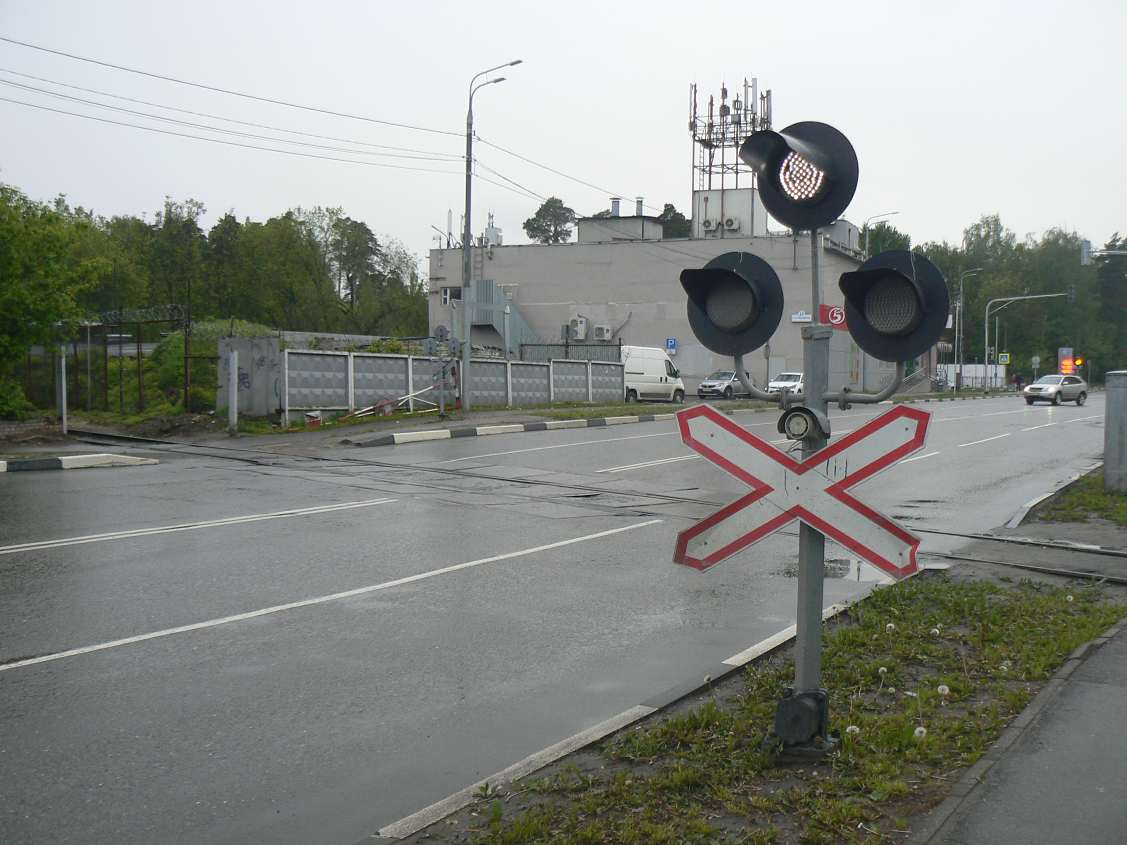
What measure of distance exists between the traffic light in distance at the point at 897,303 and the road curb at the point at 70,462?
16012 millimetres

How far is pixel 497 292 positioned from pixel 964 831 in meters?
57.7

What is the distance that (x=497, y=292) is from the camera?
198ft

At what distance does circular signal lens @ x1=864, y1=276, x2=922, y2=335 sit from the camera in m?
4.18

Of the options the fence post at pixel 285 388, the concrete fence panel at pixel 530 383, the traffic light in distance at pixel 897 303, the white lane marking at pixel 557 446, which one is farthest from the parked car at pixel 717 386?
the traffic light in distance at pixel 897 303

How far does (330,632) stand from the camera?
266 inches

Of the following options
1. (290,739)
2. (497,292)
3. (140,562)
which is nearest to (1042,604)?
(290,739)

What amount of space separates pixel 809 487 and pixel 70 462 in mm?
16290

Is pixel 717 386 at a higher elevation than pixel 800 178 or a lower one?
lower

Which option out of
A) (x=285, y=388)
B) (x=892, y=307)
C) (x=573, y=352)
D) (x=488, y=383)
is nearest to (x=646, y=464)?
(x=285, y=388)

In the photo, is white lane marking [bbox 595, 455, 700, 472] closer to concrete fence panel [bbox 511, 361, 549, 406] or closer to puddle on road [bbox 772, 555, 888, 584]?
puddle on road [bbox 772, 555, 888, 584]

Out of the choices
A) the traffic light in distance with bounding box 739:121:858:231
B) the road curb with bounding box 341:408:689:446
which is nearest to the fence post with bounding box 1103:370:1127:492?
the traffic light in distance with bounding box 739:121:858:231

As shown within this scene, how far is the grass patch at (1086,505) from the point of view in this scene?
11797 millimetres

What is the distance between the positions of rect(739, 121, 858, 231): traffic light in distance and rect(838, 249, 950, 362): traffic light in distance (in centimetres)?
34

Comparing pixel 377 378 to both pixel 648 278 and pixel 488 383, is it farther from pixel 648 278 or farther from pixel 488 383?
pixel 648 278
